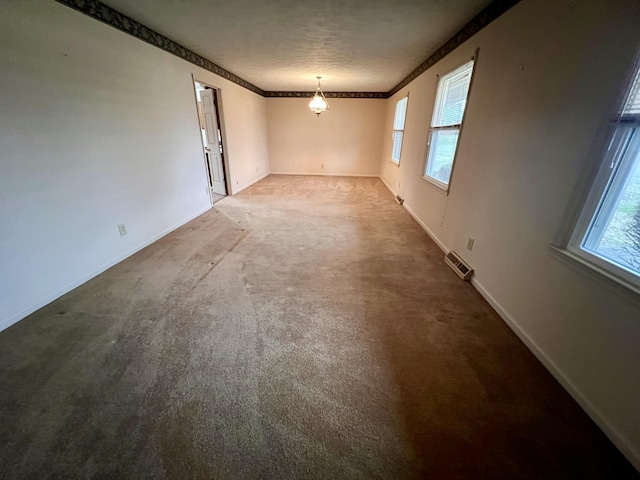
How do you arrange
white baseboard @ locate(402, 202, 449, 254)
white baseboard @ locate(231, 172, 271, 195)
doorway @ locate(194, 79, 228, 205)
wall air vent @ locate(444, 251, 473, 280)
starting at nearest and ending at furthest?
wall air vent @ locate(444, 251, 473, 280) < white baseboard @ locate(402, 202, 449, 254) < doorway @ locate(194, 79, 228, 205) < white baseboard @ locate(231, 172, 271, 195)

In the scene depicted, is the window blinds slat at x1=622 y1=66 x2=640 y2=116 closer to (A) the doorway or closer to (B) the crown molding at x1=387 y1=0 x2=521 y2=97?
(B) the crown molding at x1=387 y1=0 x2=521 y2=97

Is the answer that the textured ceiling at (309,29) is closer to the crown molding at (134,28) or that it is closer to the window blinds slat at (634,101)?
the crown molding at (134,28)

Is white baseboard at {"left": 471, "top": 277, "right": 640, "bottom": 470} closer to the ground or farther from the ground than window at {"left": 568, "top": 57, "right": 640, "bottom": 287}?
closer to the ground

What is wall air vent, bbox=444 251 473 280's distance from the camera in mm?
2449

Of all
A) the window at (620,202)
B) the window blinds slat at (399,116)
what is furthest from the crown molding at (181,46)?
the window at (620,202)

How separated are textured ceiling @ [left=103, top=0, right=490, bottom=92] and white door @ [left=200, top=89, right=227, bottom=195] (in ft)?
2.38

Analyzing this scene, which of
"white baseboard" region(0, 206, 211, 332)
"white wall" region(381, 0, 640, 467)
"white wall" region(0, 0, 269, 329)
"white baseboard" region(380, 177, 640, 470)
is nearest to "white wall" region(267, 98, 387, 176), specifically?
"white wall" region(0, 0, 269, 329)

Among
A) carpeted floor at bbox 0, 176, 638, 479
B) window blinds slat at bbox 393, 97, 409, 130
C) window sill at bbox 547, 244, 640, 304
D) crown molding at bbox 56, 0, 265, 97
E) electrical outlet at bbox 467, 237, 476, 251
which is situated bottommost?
carpeted floor at bbox 0, 176, 638, 479

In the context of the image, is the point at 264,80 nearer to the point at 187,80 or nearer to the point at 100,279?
the point at 187,80

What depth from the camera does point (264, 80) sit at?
579 centimetres

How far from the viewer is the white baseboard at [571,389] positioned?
1.12 metres

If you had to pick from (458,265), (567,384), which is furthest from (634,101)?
(458,265)

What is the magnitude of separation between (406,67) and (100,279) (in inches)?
202

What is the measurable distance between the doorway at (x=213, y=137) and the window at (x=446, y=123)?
367 centimetres
